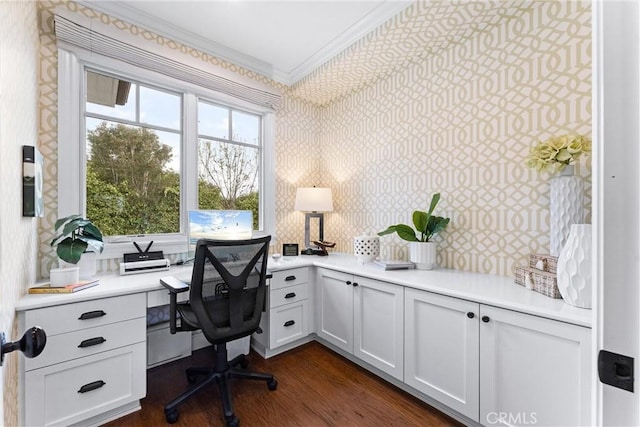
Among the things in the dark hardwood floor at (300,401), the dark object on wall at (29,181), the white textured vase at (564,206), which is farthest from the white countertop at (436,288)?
the dark hardwood floor at (300,401)

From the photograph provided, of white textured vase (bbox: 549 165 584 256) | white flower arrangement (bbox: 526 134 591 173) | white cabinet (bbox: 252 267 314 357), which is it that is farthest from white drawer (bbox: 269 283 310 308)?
white flower arrangement (bbox: 526 134 591 173)

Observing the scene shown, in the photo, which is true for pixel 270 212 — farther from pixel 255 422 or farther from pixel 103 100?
pixel 255 422

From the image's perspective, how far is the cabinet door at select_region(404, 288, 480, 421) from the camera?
149 cm

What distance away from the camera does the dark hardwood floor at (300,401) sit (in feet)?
5.29

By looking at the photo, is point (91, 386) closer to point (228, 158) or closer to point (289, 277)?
point (289, 277)

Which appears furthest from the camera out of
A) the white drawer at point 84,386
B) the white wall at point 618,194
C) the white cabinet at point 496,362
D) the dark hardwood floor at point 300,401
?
the dark hardwood floor at point 300,401

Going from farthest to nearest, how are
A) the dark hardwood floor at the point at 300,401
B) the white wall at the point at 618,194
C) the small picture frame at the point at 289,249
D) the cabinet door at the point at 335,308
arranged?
the small picture frame at the point at 289,249
the cabinet door at the point at 335,308
the dark hardwood floor at the point at 300,401
the white wall at the point at 618,194

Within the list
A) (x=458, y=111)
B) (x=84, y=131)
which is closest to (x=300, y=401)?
(x=458, y=111)

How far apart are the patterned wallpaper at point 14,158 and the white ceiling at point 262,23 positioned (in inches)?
29.9

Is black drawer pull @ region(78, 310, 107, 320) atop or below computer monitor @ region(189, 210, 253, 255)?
below

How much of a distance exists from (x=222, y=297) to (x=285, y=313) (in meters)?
0.79

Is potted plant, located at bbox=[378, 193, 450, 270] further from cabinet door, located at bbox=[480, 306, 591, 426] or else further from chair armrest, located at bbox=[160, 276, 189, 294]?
chair armrest, located at bbox=[160, 276, 189, 294]

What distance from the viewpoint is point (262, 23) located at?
89.0 inches

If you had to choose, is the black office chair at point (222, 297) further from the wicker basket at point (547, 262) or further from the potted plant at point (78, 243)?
the wicker basket at point (547, 262)
